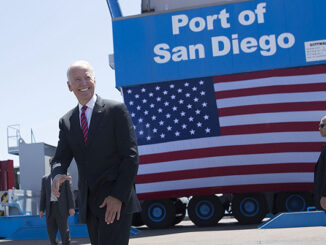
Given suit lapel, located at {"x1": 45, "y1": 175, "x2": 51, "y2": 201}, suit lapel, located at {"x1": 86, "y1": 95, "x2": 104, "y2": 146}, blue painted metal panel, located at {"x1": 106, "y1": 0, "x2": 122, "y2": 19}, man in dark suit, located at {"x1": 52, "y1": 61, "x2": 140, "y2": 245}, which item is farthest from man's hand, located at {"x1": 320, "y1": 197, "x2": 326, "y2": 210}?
blue painted metal panel, located at {"x1": 106, "y1": 0, "x2": 122, "y2": 19}

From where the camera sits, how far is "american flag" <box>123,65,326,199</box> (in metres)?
12.6

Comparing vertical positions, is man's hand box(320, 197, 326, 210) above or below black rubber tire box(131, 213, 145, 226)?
above

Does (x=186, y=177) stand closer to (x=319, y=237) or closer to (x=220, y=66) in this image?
(x=220, y=66)

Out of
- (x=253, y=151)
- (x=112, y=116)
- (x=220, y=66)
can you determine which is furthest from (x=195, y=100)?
(x=112, y=116)

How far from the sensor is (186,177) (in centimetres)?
1298

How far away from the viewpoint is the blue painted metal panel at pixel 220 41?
13.2 metres

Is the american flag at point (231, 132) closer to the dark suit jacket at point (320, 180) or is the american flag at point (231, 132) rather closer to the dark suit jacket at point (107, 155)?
the dark suit jacket at point (320, 180)

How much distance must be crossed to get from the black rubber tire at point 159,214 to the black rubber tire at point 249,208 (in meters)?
1.70

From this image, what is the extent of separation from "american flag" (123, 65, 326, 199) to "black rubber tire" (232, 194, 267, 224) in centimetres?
27

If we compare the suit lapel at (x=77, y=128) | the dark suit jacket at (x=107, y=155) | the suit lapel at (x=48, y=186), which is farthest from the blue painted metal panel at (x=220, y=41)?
the dark suit jacket at (x=107, y=155)

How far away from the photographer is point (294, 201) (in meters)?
12.7

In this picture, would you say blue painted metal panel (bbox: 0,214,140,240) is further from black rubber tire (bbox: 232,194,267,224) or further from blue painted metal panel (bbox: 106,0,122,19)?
blue painted metal panel (bbox: 106,0,122,19)

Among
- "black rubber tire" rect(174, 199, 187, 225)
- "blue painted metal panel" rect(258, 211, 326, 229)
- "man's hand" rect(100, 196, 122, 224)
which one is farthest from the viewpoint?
"black rubber tire" rect(174, 199, 187, 225)

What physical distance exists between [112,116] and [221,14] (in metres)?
11.0
